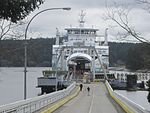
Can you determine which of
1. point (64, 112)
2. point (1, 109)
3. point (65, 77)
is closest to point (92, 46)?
point (65, 77)

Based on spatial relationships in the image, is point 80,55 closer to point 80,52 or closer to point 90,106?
point 80,52

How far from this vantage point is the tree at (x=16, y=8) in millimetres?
13430

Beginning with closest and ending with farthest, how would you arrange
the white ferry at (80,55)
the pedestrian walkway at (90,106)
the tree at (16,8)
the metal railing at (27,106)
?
the tree at (16,8) < the metal railing at (27,106) < the pedestrian walkway at (90,106) < the white ferry at (80,55)

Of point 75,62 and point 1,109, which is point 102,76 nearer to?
point 75,62

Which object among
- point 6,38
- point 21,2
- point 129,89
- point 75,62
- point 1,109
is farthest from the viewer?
point 75,62

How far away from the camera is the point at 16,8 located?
13.7 meters

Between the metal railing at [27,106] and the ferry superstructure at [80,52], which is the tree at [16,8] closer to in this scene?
the metal railing at [27,106]

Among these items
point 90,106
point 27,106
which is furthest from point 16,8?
point 90,106

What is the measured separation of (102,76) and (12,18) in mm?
70826

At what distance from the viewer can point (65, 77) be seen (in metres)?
77.2

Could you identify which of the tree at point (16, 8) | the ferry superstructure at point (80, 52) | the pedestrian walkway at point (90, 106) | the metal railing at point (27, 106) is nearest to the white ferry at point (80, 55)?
the ferry superstructure at point (80, 52)

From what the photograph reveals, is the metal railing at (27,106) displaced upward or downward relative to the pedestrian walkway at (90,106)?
upward

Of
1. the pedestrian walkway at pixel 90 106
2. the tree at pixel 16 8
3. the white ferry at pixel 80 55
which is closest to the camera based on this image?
the tree at pixel 16 8

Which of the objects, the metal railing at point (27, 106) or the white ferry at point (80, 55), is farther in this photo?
the white ferry at point (80, 55)
